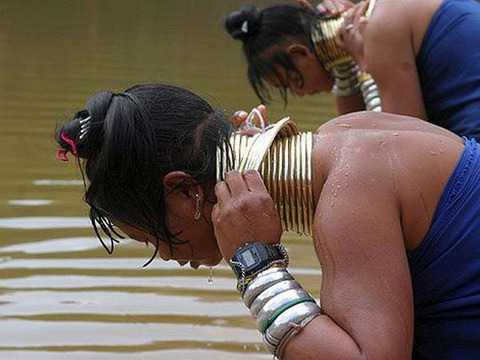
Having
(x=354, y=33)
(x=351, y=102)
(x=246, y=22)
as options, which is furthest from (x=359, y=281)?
(x=351, y=102)

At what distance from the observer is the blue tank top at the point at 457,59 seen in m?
3.36

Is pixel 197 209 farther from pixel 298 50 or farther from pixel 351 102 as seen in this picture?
pixel 351 102

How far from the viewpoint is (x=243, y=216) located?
79.3 inches

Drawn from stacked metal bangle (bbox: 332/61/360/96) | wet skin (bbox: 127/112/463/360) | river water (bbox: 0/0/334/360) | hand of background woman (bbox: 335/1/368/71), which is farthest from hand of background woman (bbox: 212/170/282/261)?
stacked metal bangle (bbox: 332/61/360/96)

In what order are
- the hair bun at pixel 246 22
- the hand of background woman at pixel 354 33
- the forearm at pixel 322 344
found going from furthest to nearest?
the hair bun at pixel 246 22 < the hand of background woman at pixel 354 33 < the forearm at pixel 322 344

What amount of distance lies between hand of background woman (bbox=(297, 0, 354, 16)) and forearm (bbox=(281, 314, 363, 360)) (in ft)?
7.82

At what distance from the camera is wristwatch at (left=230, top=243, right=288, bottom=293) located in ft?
6.50

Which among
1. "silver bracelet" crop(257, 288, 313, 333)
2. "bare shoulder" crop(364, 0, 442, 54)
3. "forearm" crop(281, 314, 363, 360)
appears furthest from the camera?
"bare shoulder" crop(364, 0, 442, 54)

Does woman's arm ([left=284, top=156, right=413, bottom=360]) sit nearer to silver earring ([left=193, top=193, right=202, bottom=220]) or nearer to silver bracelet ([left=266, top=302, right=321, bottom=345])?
silver bracelet ([left=266, top=302, right=321, bottom=345])

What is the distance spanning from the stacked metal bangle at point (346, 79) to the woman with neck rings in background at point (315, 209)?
208 cm

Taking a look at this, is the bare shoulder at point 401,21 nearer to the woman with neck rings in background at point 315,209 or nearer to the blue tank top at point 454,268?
Result: the woman with neck rings in background at point 315,209

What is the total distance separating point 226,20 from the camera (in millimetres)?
4383

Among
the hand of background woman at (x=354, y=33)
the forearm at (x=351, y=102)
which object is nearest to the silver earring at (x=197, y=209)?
the hand of background woman at (x=354, y=33)

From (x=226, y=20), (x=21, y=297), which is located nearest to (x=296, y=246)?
(x=226, y=20)
